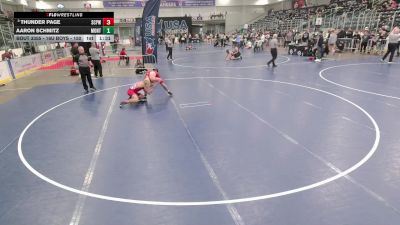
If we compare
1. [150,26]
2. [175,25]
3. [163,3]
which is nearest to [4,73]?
[150,26]

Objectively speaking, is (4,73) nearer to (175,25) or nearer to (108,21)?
(108,21)

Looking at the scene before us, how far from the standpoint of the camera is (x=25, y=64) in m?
18.0

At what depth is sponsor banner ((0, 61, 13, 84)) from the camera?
14.9 meters

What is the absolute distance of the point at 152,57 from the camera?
58.8 ft

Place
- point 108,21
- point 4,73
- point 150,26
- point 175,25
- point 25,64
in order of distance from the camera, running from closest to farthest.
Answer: point 108,21 < point 4,73 < point 150,26 < point 25,64 < point 175,25

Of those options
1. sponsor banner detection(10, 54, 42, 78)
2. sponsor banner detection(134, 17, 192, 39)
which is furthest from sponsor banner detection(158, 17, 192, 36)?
sponsor banner detection(10, 54, 42, 78)

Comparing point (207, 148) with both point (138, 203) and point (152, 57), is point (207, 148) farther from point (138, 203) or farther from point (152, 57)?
point (152, 57)

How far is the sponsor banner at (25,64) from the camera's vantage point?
16.4 meters

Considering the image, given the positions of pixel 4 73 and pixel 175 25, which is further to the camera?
pixel 175 25

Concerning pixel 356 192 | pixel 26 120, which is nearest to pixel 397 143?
pixel 356 192

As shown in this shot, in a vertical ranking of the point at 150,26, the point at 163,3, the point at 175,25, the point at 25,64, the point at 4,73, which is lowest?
the point at 4,73

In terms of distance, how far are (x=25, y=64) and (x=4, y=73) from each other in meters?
2.99

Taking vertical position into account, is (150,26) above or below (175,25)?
below

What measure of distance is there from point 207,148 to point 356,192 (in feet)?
9.68
